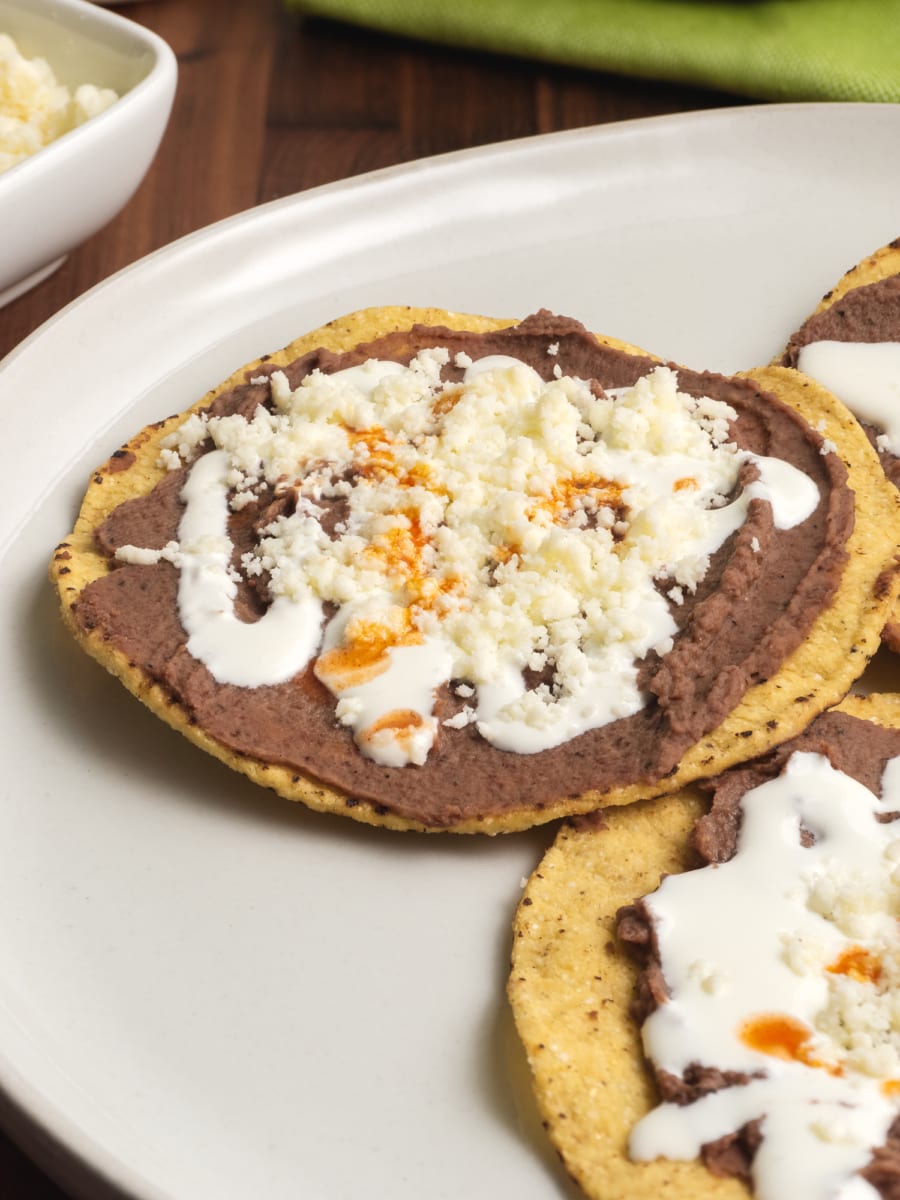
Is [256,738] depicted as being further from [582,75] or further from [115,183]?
[582,75]

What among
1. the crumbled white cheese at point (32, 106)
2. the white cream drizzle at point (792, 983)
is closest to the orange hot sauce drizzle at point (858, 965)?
the white cream drizzle at point (792, 983)

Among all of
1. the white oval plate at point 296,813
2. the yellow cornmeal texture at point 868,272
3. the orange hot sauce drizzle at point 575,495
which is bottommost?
the white oval plate at point 296,813

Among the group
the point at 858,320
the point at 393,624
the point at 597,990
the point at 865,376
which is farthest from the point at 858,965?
the point at 858,320

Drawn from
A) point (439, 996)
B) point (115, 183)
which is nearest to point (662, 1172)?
point (439, 996)

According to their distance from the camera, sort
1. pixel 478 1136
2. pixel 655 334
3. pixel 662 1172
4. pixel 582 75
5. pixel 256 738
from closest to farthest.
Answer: pixel 662 1172
pixel 478 1136
pixel 256 738
pixel 655 334
pixel 582 75

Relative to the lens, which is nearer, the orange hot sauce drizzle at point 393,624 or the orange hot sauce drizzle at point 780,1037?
the orange hot sauce drizzle at point 780,1037

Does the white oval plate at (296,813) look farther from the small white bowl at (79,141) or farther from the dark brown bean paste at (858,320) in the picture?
the small white bowl at (79,141)

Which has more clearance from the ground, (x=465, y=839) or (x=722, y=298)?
(x=722, y=298)
